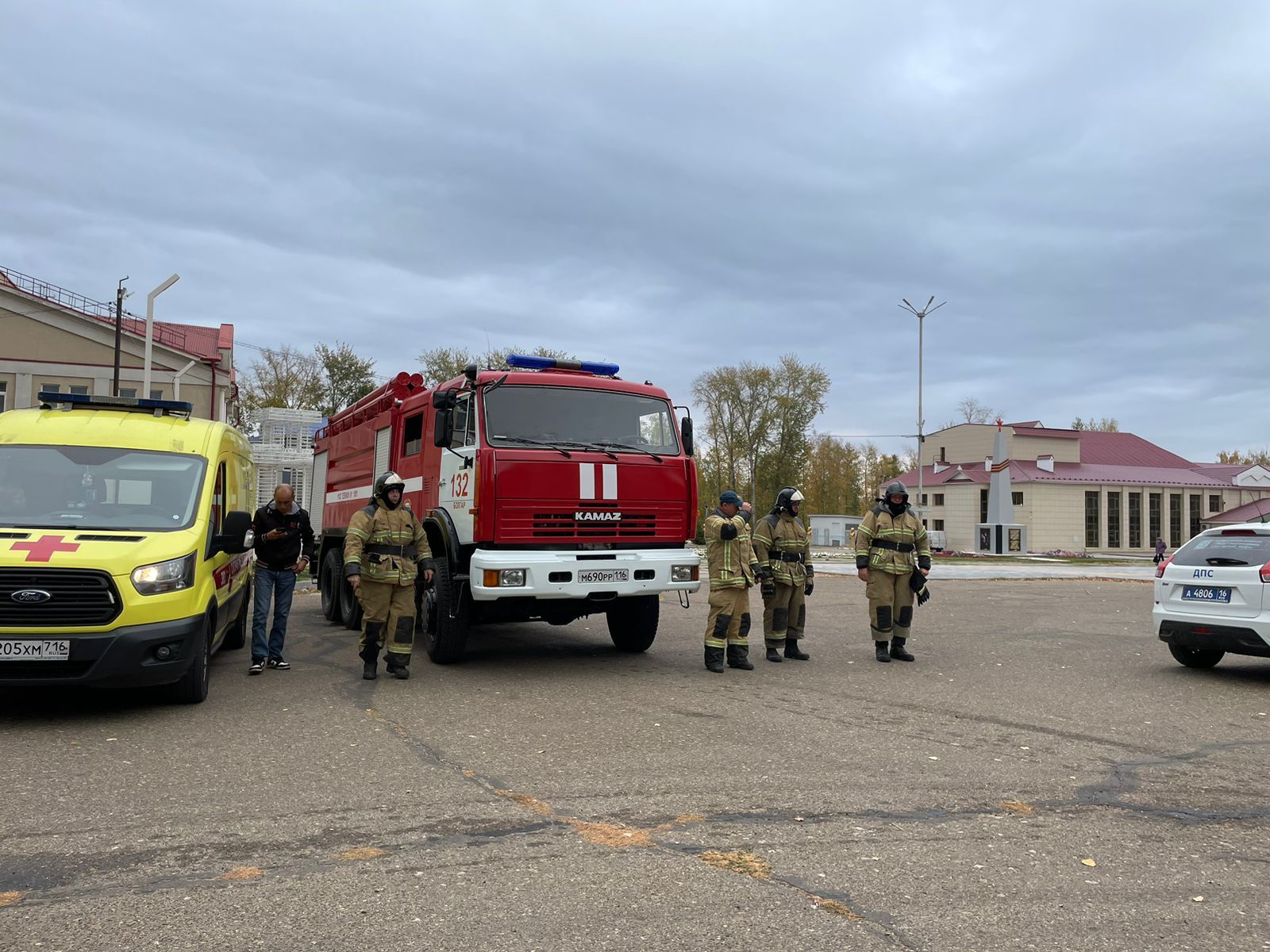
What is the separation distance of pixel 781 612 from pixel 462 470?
12.2ft

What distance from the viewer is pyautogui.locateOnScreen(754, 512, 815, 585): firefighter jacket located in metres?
10.6

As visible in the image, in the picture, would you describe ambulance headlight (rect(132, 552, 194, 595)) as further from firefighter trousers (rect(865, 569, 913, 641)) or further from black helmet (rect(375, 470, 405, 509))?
firefighter trousers (rect(865, 569, 913, 641))

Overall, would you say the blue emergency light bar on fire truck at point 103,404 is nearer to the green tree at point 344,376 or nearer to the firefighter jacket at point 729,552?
the firefighter jacket at point 729,552

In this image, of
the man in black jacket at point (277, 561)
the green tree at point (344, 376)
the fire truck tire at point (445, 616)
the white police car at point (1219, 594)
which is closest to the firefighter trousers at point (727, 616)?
the fire truck tire at point (445, 616)

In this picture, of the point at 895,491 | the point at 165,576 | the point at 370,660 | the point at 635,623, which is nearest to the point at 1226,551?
the point at 895,491

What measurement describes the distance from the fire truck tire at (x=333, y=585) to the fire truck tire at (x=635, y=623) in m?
4.35

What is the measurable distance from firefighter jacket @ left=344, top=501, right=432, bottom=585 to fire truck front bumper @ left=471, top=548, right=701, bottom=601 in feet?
2.08

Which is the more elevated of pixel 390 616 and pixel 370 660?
pixel 390 616

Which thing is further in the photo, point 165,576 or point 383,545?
point 383,545

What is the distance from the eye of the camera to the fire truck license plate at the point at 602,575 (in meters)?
9.17

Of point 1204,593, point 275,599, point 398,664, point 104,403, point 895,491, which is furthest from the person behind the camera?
point 895,491

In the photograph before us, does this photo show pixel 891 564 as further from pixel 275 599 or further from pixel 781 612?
pixel 275 599

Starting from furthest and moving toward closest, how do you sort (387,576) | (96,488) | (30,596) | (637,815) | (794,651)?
(794,651) < (387,576) < (96,488) < (30,596) < (637,815)

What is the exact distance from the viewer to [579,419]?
9742 mm
